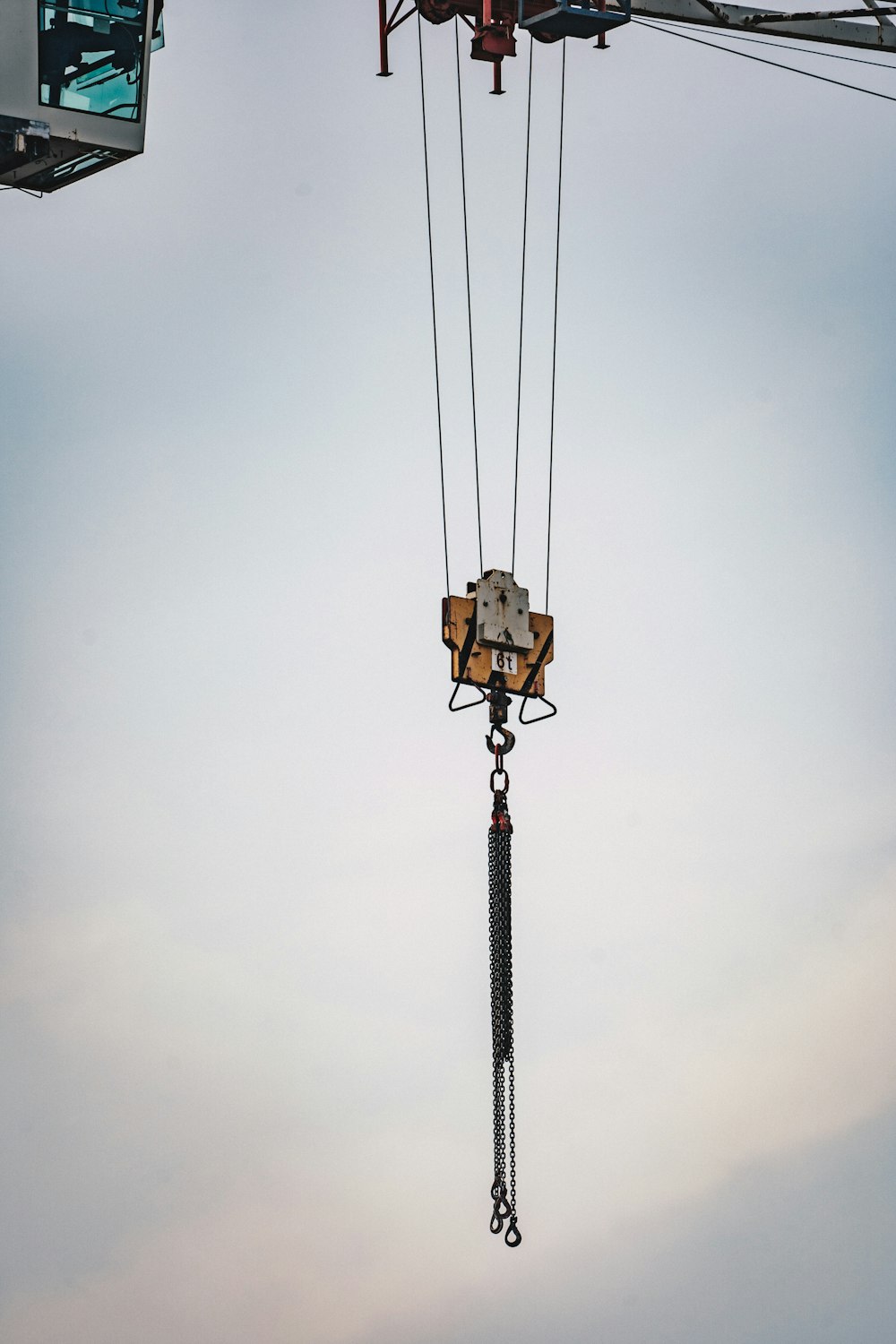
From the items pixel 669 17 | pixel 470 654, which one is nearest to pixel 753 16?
pixel 669 17

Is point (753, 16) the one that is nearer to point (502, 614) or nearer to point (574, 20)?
point (574, 20)

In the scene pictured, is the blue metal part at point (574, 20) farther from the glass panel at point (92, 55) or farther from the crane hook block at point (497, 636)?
the crane hook block at point (497, 636)

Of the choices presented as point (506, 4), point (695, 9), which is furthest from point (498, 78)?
point (695, 9)

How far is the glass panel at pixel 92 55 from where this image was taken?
32.8 meters

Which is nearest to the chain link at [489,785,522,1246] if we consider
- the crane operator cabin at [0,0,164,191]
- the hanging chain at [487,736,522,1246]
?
the hanging chain at [487,736,522,1246]

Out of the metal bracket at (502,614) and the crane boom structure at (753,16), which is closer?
the metal bracket at (502,614)

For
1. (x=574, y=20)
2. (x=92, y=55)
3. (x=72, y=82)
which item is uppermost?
(x=92, y=55)

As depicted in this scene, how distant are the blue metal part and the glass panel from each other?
5337 mm

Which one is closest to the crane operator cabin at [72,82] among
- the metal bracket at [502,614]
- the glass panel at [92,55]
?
the glass panel at [92,55]

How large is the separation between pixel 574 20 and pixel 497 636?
6733 millimetres

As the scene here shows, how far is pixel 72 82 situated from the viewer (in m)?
33.1

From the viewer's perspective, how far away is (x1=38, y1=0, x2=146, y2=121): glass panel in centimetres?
3275

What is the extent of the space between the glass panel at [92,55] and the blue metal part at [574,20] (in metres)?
5.34

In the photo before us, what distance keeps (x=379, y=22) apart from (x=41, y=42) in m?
4.17
